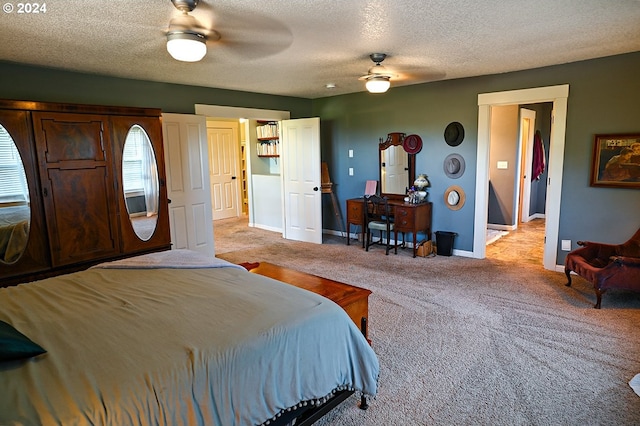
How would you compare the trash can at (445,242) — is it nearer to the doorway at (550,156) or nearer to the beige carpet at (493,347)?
the doorway at (550,156)

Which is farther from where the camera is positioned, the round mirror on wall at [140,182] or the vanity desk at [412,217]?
the vanity desk at [412,217]

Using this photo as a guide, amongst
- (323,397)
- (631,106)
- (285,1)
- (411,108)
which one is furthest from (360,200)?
(323,397)

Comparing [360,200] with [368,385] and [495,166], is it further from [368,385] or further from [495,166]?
[368,385]

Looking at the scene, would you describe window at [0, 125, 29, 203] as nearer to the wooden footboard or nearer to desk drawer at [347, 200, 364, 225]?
the wooden footboard

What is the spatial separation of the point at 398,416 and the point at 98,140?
11.2ft

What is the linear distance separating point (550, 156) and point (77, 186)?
195 inches

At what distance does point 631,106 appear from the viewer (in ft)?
12.5

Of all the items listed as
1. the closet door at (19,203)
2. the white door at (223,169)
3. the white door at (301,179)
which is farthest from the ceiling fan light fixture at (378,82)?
the white door at (223,169)

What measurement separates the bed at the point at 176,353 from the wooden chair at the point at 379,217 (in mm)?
3280

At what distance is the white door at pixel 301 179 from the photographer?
5.95 m

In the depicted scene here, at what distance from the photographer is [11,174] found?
3.16 meters

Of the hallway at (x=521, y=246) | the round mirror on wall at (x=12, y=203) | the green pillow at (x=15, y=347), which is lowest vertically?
the hallway at (x=521, y=246)

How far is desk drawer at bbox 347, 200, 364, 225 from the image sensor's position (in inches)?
224

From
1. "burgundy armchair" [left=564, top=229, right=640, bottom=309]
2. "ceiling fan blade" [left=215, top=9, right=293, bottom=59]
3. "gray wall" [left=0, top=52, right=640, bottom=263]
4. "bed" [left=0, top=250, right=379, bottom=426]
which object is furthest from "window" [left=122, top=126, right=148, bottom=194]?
"burgundy armchair" [left=564, top=229, right=640, bottom=309]
